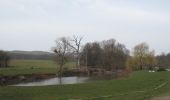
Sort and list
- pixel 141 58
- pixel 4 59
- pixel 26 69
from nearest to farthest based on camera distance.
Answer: pixel 26 69
pixel 4 59
pixel 141 58

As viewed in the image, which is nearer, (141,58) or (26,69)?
(26,69)

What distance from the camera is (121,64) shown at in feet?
351

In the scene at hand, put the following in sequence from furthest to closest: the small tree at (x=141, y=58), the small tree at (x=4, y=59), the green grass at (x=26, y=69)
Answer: the small tree at (x=141, y=58) < the small tree at (x=4, y=59) < the green grass at (x=26, y=69)

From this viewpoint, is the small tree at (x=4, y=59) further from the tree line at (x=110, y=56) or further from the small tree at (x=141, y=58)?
the small tree at (x=141, y=58)

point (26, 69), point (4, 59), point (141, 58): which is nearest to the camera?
point (26, 69)

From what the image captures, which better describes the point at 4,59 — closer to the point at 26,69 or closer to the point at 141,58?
the point at 26,69

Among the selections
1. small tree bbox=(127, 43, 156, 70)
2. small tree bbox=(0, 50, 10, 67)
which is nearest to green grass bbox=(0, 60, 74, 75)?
small tree bbox=(0, 50, 10, 67)

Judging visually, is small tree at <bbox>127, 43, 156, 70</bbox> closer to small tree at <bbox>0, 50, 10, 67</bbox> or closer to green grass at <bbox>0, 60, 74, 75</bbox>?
green grass at <bbox>0, 60, 74, 75</bbox>

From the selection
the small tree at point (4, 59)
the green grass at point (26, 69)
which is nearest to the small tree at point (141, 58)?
the green grass at point (26, 69)

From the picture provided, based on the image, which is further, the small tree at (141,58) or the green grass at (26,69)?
the small tree at (141,58)

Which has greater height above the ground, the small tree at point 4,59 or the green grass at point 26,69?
the small tree at point 4,59

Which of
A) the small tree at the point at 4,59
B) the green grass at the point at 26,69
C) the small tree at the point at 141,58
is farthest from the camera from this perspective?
the small tree at the point at 141,58

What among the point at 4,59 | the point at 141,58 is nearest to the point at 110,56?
the point at 141,58

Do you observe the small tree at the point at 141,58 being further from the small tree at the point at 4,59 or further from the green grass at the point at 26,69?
the small tree at the point at 4,59
